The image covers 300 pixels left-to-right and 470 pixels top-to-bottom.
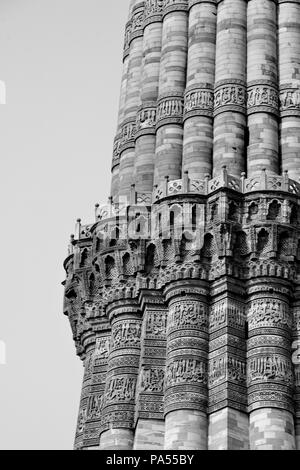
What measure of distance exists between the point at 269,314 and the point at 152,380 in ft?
8.61

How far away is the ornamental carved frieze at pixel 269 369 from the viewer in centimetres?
2595

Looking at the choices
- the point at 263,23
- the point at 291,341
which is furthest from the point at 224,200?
the point at 263,23

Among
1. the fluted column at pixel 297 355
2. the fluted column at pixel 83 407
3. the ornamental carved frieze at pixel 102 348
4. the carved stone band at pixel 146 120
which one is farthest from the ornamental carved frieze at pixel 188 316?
the carved stone band at pixel 146 120

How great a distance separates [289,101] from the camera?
30453mm

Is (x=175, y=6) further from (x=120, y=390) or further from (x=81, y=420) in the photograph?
(x=81, y=420)

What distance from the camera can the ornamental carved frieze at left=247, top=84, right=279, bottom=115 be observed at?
1187 inches

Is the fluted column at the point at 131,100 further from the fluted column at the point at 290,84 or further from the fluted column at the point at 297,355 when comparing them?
the fluted column at the point at 297,355

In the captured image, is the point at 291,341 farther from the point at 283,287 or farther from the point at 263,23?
the point at 263,23

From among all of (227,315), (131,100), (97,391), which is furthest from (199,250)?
(131,100)

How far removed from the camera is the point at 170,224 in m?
28.2

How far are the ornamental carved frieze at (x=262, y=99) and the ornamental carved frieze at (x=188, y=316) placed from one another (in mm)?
5186

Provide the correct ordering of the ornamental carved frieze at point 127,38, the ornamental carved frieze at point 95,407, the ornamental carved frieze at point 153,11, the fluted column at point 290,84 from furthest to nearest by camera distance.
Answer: the ornamental carved frieze at point 127,38
the ornamental carved frieze at point 153,11
the fluted column at point 290,84
the ornamental carved frieze at point 95,407
